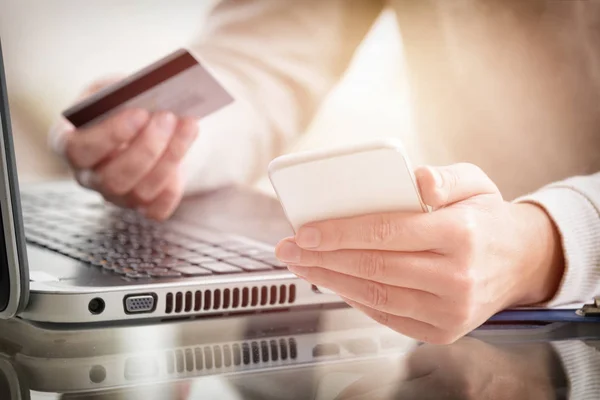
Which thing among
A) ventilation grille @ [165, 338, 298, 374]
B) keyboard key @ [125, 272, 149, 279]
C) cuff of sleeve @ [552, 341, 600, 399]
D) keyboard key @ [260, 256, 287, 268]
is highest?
keyboard key @ [125, 272, 149, 279]

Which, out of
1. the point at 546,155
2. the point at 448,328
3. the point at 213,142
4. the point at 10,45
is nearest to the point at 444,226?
the point at 448,328

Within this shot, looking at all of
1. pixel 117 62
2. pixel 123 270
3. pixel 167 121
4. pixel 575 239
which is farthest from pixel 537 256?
pixel 117 62

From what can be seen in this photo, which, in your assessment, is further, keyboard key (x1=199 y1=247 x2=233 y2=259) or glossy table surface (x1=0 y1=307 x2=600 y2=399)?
keyboard key (x1=199 y1=247 x2=233 y2=259)

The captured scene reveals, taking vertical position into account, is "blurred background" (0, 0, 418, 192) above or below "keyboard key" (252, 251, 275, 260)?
above

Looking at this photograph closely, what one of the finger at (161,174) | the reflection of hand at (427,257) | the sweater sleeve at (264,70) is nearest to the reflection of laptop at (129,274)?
the reflection of hand at (427,257)

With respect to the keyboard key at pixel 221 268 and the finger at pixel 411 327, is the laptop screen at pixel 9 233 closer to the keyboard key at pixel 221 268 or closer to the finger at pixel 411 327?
the keyboard key at pixel 221 268

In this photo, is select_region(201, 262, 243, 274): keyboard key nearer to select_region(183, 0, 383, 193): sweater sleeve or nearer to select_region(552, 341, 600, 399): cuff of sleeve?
select_region(552, 341, 600, 399): cuff of sleeve

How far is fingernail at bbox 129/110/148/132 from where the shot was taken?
0.97 meters

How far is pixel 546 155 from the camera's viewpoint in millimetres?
1147

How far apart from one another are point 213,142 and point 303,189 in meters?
0.81

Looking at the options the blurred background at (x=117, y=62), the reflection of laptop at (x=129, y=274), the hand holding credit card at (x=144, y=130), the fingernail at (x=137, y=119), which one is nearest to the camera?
the reflection of laptop at (x=129, y=274)

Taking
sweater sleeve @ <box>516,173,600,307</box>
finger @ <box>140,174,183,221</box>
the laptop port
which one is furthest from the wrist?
finger @ <box>140,174,183,221</box>

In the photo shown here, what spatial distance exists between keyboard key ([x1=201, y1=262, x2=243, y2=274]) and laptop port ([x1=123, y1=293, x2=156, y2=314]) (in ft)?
0.24

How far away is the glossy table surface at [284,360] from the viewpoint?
537mm
